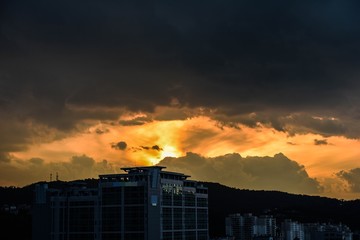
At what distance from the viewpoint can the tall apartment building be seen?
148m

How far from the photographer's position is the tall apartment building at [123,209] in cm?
14788

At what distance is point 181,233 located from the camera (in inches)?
6334

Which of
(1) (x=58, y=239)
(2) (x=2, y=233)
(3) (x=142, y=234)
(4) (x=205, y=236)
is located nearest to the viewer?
(3) (x=142, y=234)

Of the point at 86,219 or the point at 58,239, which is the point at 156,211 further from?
the point at 58,239

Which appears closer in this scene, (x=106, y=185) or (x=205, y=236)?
(x=106, y=185)

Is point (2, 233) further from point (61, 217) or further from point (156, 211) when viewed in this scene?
point (156, 211)

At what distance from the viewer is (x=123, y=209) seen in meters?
150

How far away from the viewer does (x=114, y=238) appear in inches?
5906

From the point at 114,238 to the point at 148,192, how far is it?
15.4 metres

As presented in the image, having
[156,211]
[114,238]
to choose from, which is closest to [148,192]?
[156,211]

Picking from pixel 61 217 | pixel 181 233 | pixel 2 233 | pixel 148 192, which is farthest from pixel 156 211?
pixel 2 233

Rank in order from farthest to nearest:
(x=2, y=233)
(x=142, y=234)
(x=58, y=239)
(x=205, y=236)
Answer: (x=2, y=233), (x=205, y=236), (x=58, y=239), (x=142, y=234)

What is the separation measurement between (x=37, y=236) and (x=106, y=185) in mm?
26875

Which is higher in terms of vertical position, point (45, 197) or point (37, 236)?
point (45, 197)
